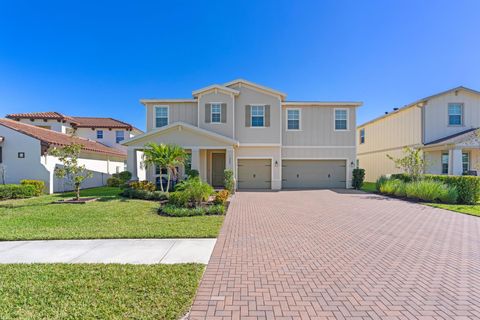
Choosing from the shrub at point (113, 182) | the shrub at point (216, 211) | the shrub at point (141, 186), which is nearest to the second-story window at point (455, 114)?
the shrub at point (216, 211)

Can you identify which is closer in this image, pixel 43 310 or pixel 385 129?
pixel 43 310

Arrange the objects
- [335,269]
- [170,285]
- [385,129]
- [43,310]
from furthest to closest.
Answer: [385,129] < [335,269] < [170,285] < [43,310]

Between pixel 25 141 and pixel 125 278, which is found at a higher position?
pixel 25 141

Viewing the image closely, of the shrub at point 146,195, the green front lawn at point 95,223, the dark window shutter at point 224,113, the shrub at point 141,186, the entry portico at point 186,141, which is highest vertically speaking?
the dark window shutter at point 224,113

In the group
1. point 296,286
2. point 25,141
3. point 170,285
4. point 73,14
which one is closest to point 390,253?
point 296,286

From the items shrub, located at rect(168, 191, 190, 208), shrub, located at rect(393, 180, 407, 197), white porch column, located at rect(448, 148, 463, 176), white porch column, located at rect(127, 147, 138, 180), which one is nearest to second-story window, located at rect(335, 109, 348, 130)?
shrub, located at rect(393, 180, 407, 197)

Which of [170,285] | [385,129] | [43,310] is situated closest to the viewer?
[43,310]

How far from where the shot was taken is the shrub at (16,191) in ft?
39.3

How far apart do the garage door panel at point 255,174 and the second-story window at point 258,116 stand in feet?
9.03

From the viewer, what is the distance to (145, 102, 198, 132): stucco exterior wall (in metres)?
17.4

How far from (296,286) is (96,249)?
451cm

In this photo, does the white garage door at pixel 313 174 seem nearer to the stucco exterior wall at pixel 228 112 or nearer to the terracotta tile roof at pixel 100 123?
the stucco exterior wall at pixel 228 112

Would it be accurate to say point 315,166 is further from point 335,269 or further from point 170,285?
point 170,285

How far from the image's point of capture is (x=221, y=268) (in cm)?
442
